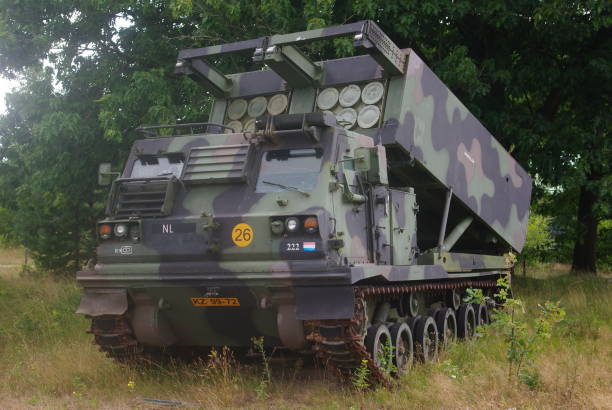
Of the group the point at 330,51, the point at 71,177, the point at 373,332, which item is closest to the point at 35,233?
the point at 71,177

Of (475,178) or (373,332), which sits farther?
(475,178)

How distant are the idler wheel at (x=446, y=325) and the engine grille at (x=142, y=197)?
4091 millimetres

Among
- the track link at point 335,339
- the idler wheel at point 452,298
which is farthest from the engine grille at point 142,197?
the idler wheel at point 452,298

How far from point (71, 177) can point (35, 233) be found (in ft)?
20.6

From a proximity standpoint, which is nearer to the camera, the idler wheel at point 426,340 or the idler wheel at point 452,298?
the idler wheel at point 426,340

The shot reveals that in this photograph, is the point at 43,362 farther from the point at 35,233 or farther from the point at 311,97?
the point at 35,233

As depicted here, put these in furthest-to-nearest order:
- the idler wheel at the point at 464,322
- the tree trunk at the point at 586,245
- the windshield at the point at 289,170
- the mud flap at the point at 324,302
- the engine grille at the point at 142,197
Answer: the tree trunk at the point at 586,245 < the idler wheel at the point at 464,322 < the engine grille at the point at 142,197 < the windshield at the point at 289,170 < the mud flap at the point at 324,302

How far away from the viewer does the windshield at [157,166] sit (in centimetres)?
862

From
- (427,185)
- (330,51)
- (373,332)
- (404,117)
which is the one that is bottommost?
(373,332)

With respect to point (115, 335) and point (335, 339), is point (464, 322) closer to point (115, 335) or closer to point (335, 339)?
point (335, 339)

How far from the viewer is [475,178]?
1111 cm

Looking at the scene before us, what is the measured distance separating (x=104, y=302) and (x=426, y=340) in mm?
3903

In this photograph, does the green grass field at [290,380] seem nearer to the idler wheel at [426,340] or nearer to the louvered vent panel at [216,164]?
the idler wheel at [426,340]

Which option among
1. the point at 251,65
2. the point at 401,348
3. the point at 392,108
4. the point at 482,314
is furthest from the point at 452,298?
the point at 251,65
